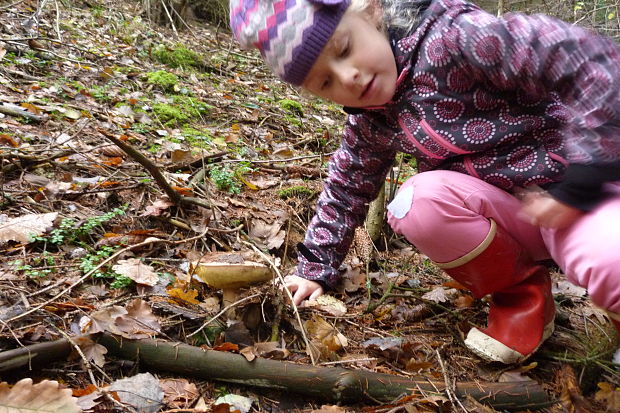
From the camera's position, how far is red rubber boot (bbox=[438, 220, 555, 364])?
68.9 inches

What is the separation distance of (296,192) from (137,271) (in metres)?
1.29

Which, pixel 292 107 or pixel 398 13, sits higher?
pixel 398 13

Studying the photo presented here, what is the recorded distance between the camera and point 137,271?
5.97ft

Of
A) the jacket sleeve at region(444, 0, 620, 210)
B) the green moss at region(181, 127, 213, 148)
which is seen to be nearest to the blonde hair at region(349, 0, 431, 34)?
the jacket sleeve at region(444, 0, 620, 210)

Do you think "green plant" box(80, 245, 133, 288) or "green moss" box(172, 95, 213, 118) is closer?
"green plant" box(80, 245, 133, 288)

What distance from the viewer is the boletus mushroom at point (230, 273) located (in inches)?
62.4

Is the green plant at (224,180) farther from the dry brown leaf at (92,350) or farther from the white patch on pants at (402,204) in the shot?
the dry brown leaf at (92,350)

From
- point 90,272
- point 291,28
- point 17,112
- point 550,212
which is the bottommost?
point 17,112

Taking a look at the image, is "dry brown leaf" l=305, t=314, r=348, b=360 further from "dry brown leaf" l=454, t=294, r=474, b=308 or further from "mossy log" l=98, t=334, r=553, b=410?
"dry brown leaf" l=454, t=294, r=474, b=308

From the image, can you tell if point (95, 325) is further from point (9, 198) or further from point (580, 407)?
point (580, 407)

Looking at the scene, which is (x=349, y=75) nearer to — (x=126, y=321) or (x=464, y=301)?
(x=126, y=321)

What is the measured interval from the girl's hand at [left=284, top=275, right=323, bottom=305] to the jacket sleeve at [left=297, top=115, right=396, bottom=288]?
27 mm

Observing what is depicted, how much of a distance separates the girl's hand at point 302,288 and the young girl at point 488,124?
0.53 m

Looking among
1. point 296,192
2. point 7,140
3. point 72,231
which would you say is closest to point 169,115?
point 7,140
